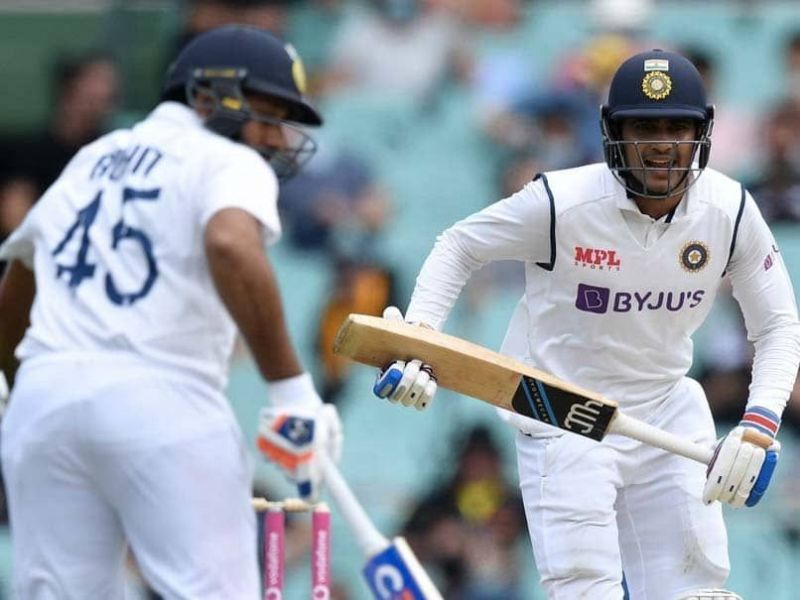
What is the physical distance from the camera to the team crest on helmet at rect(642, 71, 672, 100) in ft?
15.3

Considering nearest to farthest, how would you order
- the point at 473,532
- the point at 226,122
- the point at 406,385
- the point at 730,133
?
the point at 406,385 → the point at 226,122 → the point at 473,532 → the point at 730,133

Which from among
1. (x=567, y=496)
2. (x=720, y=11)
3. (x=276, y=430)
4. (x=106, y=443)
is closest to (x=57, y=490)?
(x=106, y=443)

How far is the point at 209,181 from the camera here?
421 cm

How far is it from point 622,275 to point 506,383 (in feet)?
1.49

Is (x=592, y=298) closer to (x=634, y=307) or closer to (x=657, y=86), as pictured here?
(x=634, y=307)

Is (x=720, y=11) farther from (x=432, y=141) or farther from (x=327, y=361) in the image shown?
(x=327, y=361)

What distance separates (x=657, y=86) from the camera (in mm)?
4664

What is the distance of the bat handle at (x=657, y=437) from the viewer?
4484mm

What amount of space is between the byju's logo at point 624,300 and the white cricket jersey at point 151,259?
3.05 ft

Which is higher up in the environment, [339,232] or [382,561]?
[382,561]

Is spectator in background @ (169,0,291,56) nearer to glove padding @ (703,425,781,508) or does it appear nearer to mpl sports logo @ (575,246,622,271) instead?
mpl sports logo @ (575,246,622,271)

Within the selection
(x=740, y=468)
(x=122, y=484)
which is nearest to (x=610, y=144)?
(x=740, y=468)

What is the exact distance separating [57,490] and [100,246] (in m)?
0.57

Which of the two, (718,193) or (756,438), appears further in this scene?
(718,193)
